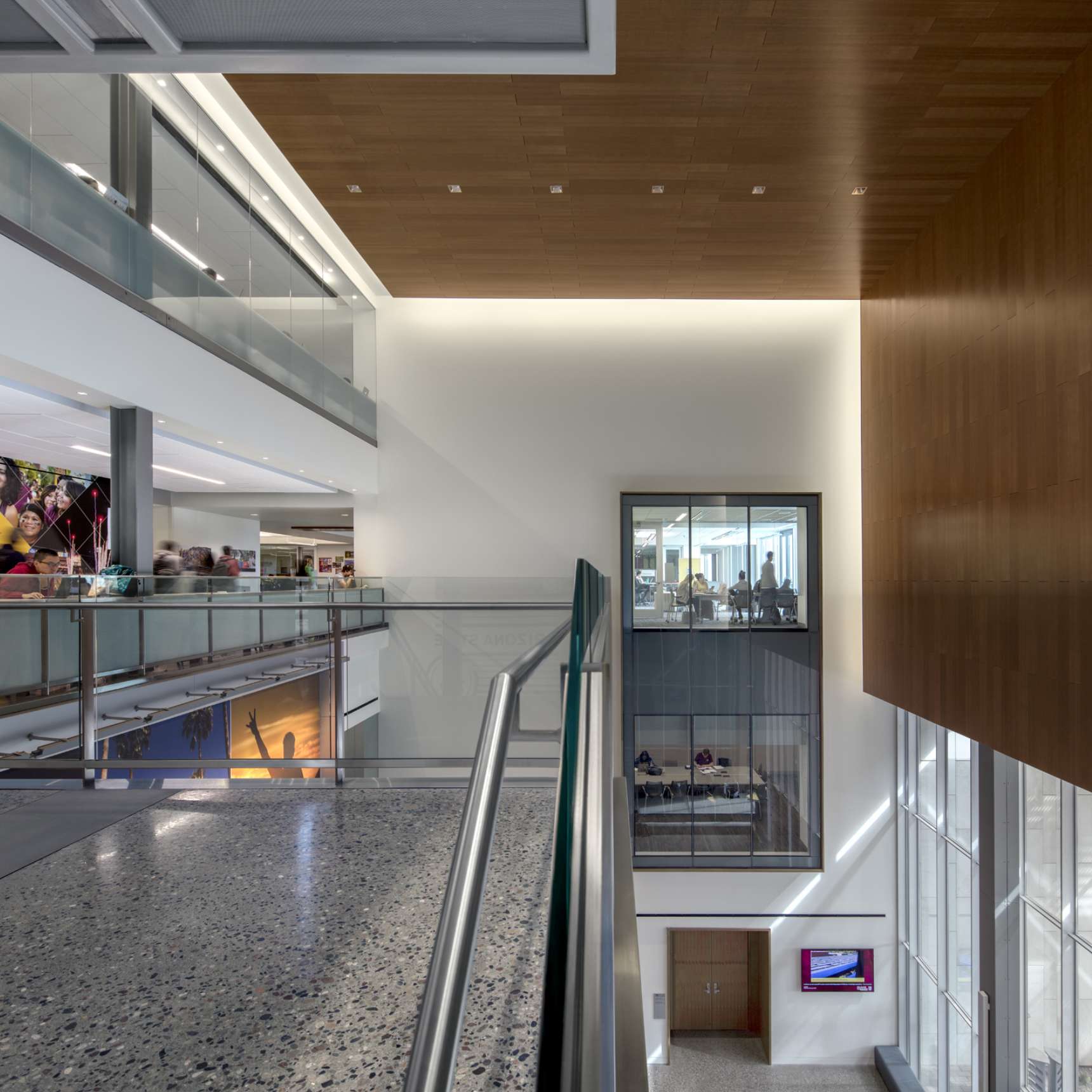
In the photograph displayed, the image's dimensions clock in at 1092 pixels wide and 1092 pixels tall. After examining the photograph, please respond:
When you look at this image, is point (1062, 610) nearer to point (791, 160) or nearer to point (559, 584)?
point (791, 160)

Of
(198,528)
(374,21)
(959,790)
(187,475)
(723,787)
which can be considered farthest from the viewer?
(198,528)

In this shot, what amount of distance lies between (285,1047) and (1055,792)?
29.5 feet

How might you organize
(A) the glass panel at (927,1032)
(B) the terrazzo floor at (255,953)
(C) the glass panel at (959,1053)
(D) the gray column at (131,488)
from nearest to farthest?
(B) the terrazzo floor at (255,953), (D) the gray column at (131,488), (C) the glass panel at (959,1053), (A) the glass panel at (927,1032)

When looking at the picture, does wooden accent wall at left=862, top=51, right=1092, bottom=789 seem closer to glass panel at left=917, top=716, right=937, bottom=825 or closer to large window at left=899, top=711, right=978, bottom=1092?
glass panel at left=917, top=716, right=937, bottom=825

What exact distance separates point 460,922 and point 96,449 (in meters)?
12.3

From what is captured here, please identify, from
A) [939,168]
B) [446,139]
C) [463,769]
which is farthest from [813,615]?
[463,769]

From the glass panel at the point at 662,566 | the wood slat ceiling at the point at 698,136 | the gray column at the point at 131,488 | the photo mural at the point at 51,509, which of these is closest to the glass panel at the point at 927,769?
the glass panel at the point at 662,566

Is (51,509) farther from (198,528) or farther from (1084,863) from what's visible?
(1084,863)

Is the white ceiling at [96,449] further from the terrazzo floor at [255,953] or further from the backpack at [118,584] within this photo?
the terrazzo floor at [255,953]

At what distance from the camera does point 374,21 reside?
1.61m

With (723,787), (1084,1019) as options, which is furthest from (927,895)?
(1084,1019)

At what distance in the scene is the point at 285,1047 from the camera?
159cm

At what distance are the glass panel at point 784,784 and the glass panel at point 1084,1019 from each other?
15.0ft

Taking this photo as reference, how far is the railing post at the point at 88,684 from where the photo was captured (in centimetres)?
351
